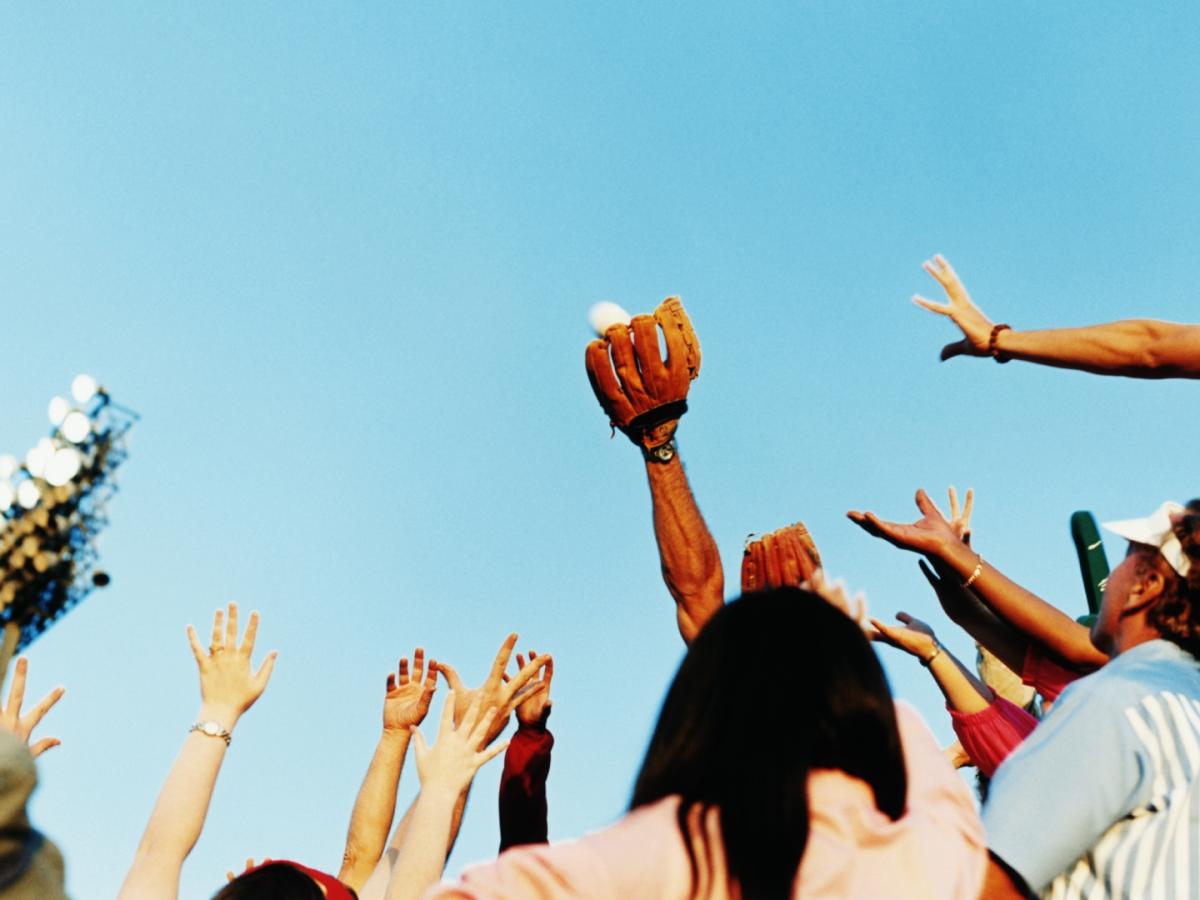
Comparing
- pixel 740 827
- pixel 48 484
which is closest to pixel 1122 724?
pixel 740 827

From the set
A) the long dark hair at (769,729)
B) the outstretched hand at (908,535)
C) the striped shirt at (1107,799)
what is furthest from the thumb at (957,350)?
the long dark hair at (769,729)

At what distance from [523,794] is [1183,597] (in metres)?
2.26

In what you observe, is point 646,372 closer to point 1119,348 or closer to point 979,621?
point 979,621

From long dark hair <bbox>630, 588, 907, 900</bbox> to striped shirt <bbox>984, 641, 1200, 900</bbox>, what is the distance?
54 cm

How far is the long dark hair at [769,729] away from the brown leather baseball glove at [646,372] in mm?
2280

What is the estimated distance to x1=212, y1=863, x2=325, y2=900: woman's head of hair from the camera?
3051 mm

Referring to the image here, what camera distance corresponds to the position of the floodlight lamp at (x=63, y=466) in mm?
6141

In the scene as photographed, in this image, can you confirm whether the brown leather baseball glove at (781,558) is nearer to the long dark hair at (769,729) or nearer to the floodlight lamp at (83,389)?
the long dark hair at (769,729)

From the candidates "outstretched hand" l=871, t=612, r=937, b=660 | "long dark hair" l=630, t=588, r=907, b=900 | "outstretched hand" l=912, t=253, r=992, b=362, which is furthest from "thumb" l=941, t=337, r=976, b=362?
"long dark hair" l=630, t=588, r=907, b=900

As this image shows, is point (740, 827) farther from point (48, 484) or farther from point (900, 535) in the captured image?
point (48, 484)

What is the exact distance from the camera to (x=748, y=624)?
2160 mm

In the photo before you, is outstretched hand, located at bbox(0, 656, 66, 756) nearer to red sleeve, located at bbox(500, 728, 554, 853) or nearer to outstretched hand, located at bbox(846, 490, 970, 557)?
red sleeve, located at bbox(500, 728, 554, 853)

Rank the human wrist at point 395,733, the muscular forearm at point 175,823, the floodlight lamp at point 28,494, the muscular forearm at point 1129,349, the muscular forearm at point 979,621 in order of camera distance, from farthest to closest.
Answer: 1. the floodlight lamp at point 28,494
2. the human wrist at point 395,733
3. the muscular forearm at point 979,621
4. the muscular forearm at point 175,823
5. the muscular forearm at point 1129,349

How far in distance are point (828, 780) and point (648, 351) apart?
2.65 meters
